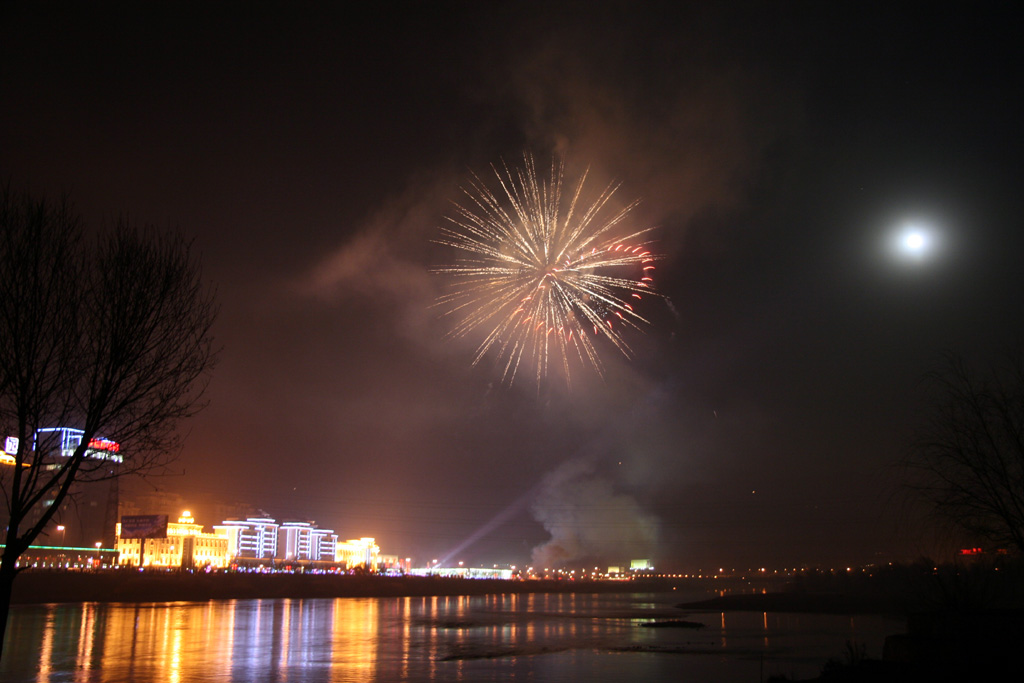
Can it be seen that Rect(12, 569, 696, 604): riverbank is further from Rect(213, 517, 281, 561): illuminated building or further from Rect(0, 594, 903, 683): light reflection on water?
Rect(213, 517, 281, 561): illuminated building

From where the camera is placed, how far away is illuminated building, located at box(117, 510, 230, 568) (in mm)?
143875

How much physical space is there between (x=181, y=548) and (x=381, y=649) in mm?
139451

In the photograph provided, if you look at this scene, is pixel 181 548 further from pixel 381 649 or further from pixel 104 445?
pixel 104 445

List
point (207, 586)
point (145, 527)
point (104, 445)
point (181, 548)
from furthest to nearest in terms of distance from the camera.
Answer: point (181, 548) → point (145, 527) → point (207, 586) → point (104, 445)

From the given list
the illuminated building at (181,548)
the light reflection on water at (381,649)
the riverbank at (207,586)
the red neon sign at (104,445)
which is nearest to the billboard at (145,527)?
the illuminated building at (181,548)

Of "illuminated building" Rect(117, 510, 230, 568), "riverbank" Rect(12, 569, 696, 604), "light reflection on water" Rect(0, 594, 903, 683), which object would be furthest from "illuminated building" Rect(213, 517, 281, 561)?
"light reflection on water" Rect(0, 594, 903, 683)

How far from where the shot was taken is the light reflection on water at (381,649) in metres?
26.3

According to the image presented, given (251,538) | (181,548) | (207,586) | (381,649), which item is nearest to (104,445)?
(381,649)

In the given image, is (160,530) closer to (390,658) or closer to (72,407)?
(390,658)

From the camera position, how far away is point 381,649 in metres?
35.2

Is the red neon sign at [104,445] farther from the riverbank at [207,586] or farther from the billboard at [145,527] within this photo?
the billboard at [145,527]

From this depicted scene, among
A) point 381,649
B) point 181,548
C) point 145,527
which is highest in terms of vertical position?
point 145,527

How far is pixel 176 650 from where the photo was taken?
3225 centimetres

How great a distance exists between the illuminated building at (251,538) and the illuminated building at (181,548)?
6182 millimetres
